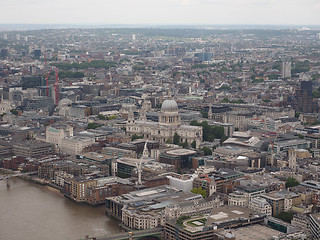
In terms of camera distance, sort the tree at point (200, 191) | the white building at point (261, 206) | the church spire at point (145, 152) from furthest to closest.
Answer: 1. the church spire at point (145, 152)
2. the tree at point (200, 191)
3. the white building at point (261, 206)

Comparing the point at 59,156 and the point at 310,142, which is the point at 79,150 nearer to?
the point at 59,156

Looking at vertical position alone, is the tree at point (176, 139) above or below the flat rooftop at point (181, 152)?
below

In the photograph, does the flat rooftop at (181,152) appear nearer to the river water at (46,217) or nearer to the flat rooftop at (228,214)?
the river water at (46,217)

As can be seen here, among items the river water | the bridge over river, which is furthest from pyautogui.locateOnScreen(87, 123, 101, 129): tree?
the bridge over river

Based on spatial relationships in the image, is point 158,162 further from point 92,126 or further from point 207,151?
point 92,126

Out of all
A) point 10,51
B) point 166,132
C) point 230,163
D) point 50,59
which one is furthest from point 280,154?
point 10,51

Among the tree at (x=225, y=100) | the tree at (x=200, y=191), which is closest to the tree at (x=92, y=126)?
the tree at (x=225, y=100)

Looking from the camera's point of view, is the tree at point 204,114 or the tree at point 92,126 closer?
the tree at point 92,126

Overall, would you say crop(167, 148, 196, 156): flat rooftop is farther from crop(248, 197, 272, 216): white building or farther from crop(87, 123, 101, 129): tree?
crop(87, 123, 101, 129): tree

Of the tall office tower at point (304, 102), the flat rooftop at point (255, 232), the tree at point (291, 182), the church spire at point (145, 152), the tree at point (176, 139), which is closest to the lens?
the flat rooftop at point (255, 232)

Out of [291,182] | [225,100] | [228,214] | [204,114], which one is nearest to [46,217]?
[228,214]
